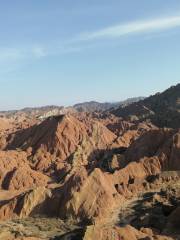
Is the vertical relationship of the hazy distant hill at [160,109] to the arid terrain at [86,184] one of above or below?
above

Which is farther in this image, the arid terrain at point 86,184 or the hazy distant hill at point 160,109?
the hazy distant hill at point 160,109

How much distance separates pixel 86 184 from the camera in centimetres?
5731

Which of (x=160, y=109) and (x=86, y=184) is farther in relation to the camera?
(x=160, y=109)

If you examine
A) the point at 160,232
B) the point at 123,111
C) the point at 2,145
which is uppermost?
the point at 123,111

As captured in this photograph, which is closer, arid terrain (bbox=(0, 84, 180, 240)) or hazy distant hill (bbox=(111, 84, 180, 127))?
arid terrain (bbox=(0, 84, 180, 240))

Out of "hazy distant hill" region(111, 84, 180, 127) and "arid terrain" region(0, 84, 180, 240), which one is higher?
"hazy distant hill" region(111, 84, 180, 127)

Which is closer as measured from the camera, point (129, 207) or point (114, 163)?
point (129, 207)

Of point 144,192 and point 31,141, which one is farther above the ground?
point 31,141

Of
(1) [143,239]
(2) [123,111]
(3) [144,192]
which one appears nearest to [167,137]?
(3) [144,192]

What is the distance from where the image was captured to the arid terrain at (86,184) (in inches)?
1868

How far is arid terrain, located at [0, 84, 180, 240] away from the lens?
4744cm

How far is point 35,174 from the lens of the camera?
3115 inches

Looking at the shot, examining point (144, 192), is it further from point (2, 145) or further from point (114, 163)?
point (2, 145)

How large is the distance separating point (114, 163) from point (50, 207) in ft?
77.5
